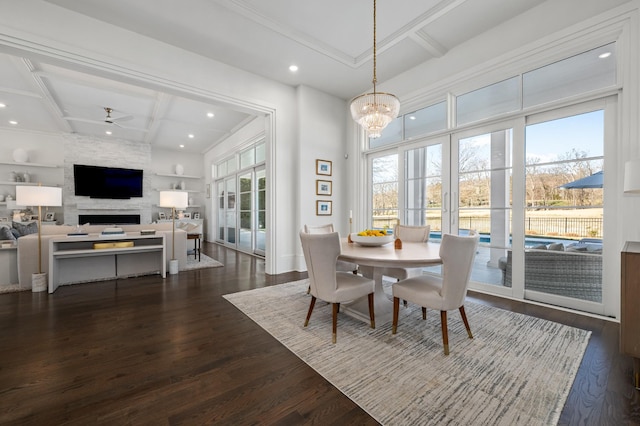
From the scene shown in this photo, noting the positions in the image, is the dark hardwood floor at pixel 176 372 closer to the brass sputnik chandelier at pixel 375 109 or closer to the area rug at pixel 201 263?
the area rug at pixel 201 263

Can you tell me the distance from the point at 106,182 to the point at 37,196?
15.0 feet

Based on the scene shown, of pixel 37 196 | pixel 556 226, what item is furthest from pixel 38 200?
pixel 556 226

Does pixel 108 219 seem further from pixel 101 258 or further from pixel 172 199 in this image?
pixel 172 199

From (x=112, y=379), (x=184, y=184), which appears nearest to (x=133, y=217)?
(x=184, y=184)

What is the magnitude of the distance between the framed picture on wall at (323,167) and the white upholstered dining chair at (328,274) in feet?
9.09

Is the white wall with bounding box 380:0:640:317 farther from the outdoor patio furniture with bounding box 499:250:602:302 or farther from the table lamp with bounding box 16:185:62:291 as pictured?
the table lamp with bounding box 16:185:62:291

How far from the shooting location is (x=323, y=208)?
16.2 feet

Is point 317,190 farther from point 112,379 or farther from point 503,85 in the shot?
point 112,379

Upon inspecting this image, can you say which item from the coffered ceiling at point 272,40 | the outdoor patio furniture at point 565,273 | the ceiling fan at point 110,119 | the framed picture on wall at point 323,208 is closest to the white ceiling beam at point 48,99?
the coffered ceiling at point 272,40

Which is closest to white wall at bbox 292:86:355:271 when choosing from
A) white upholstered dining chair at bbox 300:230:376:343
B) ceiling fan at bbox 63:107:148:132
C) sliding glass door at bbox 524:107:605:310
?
white upholstered dining chair at bbox 300:230:376:343

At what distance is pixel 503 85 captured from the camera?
329 cm

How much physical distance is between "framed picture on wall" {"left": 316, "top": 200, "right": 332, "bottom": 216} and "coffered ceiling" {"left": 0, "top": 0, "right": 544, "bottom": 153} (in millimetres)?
2066

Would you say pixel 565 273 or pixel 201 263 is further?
pixel 201 263

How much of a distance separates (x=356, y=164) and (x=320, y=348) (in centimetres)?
365
